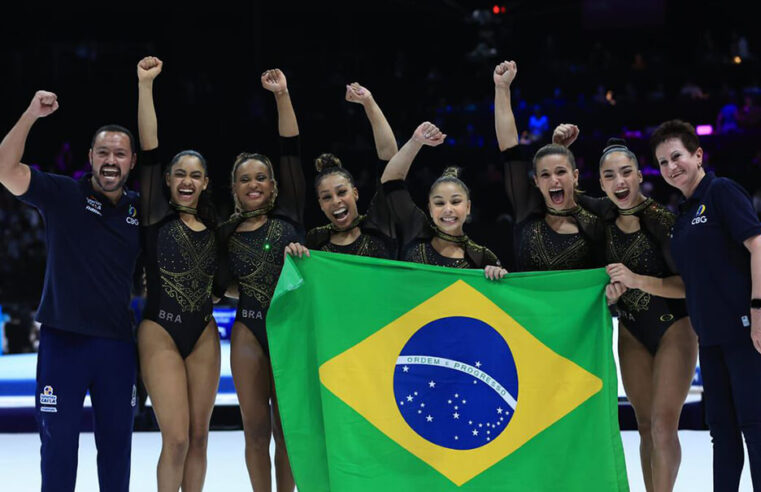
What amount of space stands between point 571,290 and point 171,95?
10.2m

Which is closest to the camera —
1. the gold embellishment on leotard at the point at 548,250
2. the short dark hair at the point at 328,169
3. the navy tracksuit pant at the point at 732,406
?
the navy tracksuit pant at the point at 732,406

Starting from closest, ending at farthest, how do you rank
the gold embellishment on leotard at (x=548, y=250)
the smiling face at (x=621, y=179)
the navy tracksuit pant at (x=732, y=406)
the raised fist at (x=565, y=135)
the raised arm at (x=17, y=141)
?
the navy tracksuit pant at (x=732, y=406), the raised arm at (x=17, y=141), the smiling face at (x=621, y=179), the gold embellishment on leotard at (x=548, y=250), the raised fist at (x=565, y=135)

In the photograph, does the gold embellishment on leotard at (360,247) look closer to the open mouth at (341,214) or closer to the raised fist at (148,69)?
the open mouth at (341,214)

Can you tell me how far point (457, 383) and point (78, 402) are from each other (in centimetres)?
176

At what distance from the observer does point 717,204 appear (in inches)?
145

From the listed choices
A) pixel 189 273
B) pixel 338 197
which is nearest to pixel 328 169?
pixel 338 197

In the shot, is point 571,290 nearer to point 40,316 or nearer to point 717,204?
point 717,204

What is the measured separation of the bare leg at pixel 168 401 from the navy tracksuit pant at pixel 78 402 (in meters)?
0.11

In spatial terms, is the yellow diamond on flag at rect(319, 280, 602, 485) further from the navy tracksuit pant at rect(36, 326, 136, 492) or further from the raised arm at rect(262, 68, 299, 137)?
the raised arm at rect(262, 68, 299, 137)

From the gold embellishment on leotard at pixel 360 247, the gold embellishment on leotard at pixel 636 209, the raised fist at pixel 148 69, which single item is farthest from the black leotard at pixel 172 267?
the gold embellishment on leotard at pixel 636 209

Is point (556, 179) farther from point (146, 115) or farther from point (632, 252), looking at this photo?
point (146, 115)

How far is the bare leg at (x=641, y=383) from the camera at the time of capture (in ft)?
13.1

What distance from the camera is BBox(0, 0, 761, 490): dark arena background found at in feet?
35.2

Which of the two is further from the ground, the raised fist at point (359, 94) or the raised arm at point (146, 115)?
the raised fist at point (359, 94)
